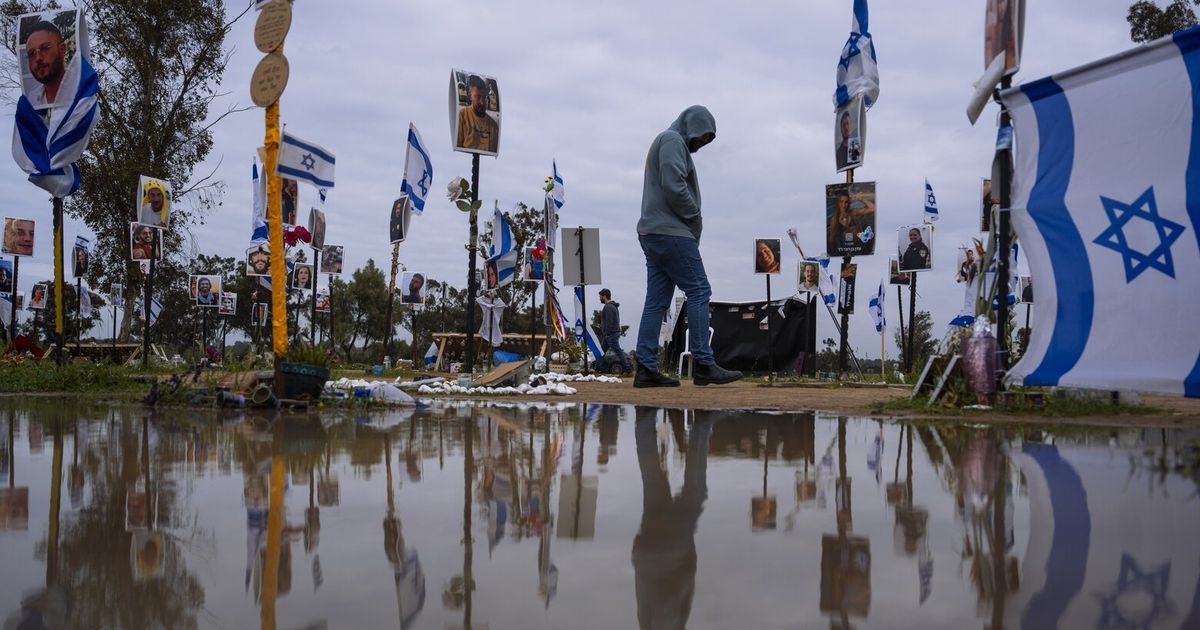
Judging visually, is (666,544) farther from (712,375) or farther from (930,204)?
(930,204)

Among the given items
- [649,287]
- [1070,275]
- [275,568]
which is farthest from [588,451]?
[649,287]

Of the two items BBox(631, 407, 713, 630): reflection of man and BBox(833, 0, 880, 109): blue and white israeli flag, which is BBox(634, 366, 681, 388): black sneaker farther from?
BBox(833, 0, 880, 109): blue and white israeli flag

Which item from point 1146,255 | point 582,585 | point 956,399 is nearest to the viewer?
point 582,585

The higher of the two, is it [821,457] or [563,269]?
[563,269]

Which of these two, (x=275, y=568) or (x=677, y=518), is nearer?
(x=275, y=568)

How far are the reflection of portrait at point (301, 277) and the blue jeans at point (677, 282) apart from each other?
23.1 m

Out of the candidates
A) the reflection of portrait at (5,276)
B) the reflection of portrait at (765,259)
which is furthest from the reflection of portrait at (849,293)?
the reflection of portrait at (5,276)

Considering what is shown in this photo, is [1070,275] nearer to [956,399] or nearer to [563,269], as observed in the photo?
[956,399]

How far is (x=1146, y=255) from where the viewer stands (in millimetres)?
3842

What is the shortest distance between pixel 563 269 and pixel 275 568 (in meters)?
11.1

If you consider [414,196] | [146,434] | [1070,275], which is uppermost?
[414,196]

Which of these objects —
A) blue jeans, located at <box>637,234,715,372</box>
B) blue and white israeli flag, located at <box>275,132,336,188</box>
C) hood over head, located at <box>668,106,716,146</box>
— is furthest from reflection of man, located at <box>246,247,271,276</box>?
hood over head, located at <box>668,106,716,146</box>

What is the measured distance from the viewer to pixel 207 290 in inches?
1155

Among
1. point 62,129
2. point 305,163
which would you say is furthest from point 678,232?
point 62,129
